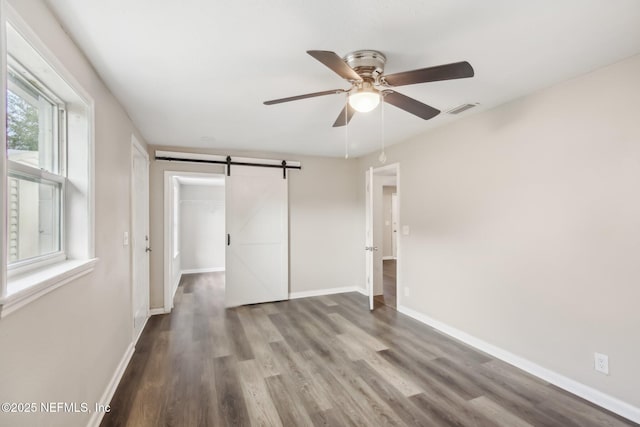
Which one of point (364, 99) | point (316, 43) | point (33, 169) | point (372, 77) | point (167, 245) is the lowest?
point (167, 245)

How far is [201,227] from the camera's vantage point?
720cm

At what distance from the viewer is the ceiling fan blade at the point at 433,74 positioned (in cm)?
149

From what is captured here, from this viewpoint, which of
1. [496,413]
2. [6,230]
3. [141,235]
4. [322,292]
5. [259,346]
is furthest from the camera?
[322,292]

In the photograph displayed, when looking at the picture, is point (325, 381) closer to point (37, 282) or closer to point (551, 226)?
point (37, 282)

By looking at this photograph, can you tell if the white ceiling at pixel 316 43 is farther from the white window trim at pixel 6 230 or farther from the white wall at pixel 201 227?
the white wall at pixel 201 227

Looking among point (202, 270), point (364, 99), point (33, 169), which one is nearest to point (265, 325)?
point (33, 169)

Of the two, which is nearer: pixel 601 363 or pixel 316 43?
pixel 316 43

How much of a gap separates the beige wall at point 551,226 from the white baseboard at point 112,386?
3.27 meters

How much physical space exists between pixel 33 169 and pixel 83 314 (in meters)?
0.89

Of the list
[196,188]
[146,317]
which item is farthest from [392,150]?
[196,188]

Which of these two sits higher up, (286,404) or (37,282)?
(37,282)

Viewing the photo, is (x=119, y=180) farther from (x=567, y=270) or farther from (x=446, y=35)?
(x=567, y=270)

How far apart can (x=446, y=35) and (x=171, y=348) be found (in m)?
3.60

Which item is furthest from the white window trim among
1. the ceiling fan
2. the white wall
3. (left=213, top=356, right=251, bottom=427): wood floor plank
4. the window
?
the white wall
